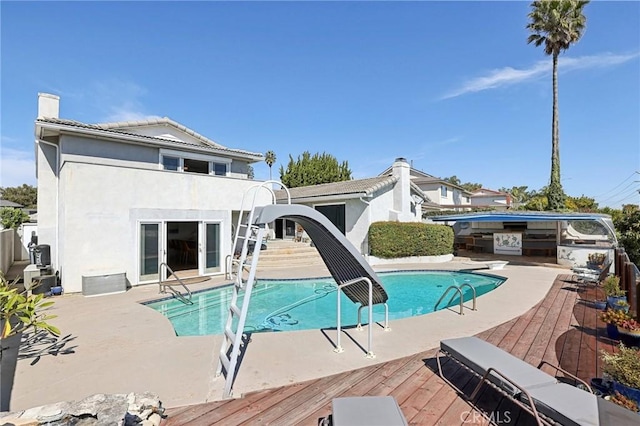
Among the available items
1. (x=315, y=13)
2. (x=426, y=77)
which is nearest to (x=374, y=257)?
(x=426, y=77)

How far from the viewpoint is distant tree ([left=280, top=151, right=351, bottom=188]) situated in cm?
4206

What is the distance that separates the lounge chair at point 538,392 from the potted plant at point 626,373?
0.37 meters

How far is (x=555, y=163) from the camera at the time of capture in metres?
26.4

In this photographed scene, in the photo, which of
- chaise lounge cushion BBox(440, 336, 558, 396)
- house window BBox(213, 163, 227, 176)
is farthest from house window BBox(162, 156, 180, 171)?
chaise lounge cushion BBox(440, 336, 558, 396)

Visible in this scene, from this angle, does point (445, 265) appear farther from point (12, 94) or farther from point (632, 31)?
point (12, 94)

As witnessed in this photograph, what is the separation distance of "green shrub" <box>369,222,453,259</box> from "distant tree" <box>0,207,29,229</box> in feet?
102

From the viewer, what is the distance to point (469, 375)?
206 inches

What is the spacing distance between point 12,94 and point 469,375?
806 inches

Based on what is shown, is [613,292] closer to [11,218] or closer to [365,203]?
[365,203]

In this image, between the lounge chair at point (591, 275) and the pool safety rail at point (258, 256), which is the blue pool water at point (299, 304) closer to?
the pool safety rail at point (258, 256)

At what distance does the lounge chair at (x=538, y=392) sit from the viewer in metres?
3.17

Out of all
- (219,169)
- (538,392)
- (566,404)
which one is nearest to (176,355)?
(538,392)

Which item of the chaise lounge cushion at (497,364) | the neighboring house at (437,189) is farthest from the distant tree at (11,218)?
the neighboring house at (437,189)
